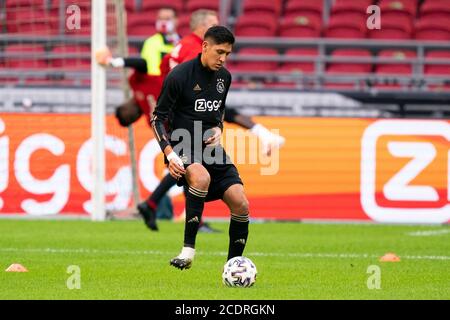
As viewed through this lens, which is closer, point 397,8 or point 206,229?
point 206,229

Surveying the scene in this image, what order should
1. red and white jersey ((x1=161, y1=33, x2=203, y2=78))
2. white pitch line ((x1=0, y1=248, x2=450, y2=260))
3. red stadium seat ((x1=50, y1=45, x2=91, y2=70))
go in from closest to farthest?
1. white pitch line ((x1=0, y1=248, x2=450, y2=260))
2. red and white jersey ((x1=161, y1=33, x2=203, y2=78))
3. red stadium seat ((x1=50, y1=45, x2=91, y2=70))

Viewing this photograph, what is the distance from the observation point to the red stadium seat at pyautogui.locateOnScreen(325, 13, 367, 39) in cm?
2025

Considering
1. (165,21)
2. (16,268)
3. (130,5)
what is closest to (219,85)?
(16,268)

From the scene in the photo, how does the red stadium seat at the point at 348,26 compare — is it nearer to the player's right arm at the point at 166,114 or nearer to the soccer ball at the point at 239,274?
the player's right arm at the point at 166,114

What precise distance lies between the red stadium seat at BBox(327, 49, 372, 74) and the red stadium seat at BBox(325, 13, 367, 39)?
378 mm

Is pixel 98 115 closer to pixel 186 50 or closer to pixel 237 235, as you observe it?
pixel 186 50

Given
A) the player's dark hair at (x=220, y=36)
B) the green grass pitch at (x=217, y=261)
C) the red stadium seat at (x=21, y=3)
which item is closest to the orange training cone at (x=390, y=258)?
the green grass pitch at (x=217, y=261)

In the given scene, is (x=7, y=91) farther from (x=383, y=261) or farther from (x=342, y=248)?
(x=383, y=261)

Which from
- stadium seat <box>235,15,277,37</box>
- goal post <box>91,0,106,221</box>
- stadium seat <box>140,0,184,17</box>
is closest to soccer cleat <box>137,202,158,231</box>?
goal post <box>91,0,106,221</box>

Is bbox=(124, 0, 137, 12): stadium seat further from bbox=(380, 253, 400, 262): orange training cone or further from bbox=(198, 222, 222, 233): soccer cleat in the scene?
bbox=(380, 253, 400, 262): orange training cone

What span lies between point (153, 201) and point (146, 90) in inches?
66.3

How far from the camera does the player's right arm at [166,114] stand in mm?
8438

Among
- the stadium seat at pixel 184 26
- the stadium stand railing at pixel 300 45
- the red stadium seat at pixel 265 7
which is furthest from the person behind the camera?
the red stadium seat at pixel 265 7

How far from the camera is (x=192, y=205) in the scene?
8.52 metres
